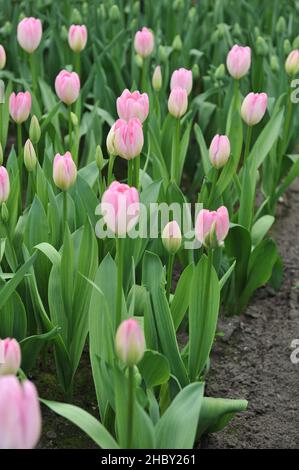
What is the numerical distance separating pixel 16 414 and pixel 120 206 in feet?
1.65

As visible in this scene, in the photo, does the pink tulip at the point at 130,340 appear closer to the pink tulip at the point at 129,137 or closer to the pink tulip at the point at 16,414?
the pink tulip at the point at 16,414

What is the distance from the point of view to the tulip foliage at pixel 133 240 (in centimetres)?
152

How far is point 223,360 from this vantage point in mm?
2338

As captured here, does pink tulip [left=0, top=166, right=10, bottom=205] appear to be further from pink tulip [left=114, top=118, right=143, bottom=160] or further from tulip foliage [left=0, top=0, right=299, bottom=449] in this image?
pink tulip [left=114, top=118, right=143, bottom=160]

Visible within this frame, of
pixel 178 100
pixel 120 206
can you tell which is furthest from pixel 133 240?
pixel 120 206

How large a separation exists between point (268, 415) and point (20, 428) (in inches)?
46.3

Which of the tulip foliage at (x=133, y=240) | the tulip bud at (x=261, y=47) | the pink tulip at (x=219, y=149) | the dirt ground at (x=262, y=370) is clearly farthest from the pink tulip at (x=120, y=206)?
the tulip bud at (x=261, y=47)

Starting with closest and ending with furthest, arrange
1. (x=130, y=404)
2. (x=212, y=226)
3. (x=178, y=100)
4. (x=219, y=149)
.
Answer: (x=130, y=404) → (x=212, y=226) → (x=219, y=149) → (x=178, y=100)

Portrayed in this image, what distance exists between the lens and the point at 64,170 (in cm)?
185

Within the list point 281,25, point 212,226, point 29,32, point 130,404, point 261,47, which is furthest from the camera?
point 281,25

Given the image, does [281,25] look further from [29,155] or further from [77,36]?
[29,155]

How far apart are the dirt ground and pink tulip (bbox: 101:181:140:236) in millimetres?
769

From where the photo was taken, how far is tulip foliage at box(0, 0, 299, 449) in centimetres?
152

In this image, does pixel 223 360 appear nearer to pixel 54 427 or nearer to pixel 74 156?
pixel 54 427
